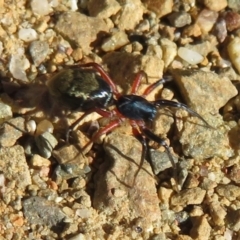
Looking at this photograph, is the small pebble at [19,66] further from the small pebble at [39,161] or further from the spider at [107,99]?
the small pebble at [39,161]

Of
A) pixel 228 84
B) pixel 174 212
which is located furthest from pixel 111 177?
pixel 228 84

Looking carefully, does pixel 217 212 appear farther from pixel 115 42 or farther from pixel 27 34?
pixel 27 34

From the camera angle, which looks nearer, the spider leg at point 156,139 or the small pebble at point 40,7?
the spider leg at point 156,139

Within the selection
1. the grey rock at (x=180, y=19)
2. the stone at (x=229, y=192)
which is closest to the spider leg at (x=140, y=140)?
the stone at (x=229, y=192)

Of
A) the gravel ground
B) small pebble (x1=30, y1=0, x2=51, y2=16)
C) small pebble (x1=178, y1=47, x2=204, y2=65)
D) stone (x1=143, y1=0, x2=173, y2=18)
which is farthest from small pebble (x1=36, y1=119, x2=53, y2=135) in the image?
stone (x1=143, y1=0, x2=173, y2=18)

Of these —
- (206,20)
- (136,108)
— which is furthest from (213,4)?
(136,108)

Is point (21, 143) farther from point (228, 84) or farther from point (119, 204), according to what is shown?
point (228, 84)

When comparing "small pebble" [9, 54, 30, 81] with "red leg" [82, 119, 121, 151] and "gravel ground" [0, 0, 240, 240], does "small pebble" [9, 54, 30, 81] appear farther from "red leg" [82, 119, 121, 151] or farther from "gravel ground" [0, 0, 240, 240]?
"red leg" [82, 119, 121, 151]

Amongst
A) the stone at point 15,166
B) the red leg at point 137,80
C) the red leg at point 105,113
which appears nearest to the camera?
the stone at point 15,166
